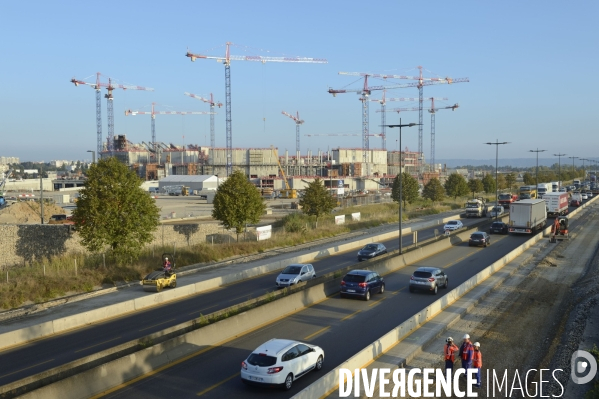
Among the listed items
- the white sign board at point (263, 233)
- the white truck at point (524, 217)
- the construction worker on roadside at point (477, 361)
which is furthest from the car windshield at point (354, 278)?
the white truck at point (524, 217)

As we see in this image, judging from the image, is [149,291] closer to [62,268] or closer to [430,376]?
[62,268]

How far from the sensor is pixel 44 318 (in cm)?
2305

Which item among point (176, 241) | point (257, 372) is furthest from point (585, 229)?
point (257, 372)

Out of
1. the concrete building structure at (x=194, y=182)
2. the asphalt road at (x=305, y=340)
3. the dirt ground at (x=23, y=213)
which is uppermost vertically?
the concrete building structure at (x=194, y=182)

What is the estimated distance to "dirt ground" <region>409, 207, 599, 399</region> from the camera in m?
16.4

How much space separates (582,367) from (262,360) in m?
10.0

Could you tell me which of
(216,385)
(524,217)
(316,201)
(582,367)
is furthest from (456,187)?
(216,385)

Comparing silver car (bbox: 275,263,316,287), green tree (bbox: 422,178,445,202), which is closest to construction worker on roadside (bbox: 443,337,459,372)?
silver car (bbox: 275,263,316,287)

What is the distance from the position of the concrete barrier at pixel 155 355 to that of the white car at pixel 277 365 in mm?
3036

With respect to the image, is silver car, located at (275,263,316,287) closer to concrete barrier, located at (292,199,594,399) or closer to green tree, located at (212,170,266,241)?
concrete barrier, located at (292,199,594,399)

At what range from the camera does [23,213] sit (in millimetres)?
56969

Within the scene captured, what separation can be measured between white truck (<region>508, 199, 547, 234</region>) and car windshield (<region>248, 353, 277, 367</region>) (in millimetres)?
41694

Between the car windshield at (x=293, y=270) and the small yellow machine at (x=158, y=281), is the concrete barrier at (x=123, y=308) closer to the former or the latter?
the small yellow machine at (x=158, y=281)

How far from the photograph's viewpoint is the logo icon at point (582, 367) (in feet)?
51.8
